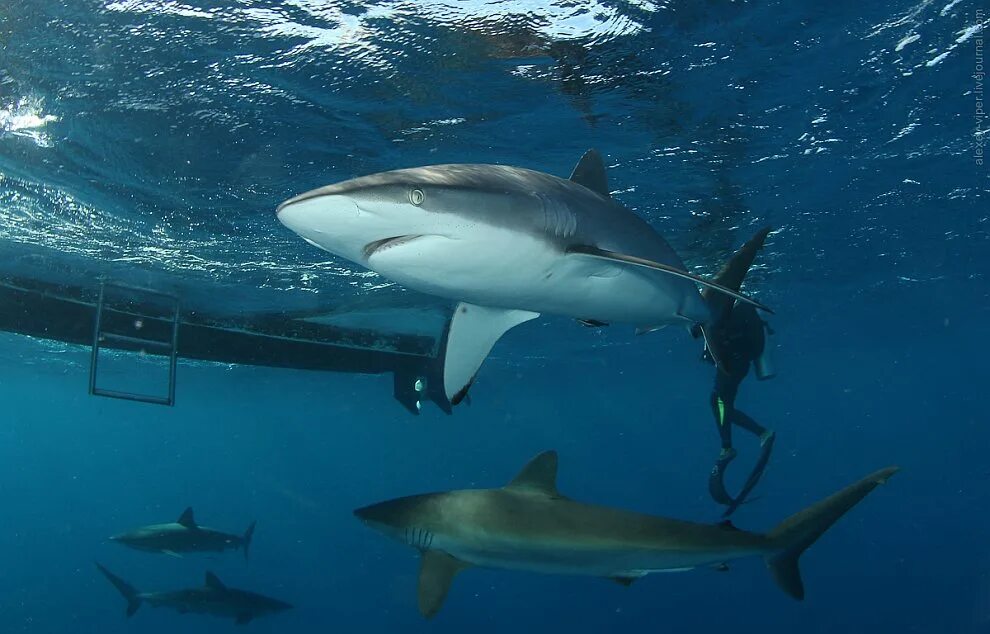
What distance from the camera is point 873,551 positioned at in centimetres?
5744

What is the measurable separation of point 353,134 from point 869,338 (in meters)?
34.4

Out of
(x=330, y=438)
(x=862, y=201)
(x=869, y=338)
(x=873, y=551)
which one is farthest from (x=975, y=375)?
(x=330, y=438)

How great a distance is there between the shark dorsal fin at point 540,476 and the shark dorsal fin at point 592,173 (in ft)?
8.13

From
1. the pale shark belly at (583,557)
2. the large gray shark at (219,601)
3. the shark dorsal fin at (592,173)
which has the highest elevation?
the shark dorsal fin at (592,173)

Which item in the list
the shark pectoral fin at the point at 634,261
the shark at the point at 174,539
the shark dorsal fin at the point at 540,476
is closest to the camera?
the shark pectoral fin at the point at 634,261

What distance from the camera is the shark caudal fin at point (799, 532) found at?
525cm

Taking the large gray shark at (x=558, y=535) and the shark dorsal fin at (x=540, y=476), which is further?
the shark dorsal fin at (x=540, y=476)

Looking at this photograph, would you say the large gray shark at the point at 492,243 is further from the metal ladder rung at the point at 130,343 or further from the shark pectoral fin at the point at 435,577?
the metal ladder rung at the point at 130,343

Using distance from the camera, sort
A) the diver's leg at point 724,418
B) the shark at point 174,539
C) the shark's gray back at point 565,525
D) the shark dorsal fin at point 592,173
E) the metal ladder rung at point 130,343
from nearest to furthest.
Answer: the shark dorsal fin at point 592,173 → the shark's gray back at point 565,525 → the metal ladder rung at point 130,343 → the diver's leg at point 724,418 → the shark at point 174,539

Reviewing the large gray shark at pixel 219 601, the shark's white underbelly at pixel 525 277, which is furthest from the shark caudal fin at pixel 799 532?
the large gray shark at pixel 219 601

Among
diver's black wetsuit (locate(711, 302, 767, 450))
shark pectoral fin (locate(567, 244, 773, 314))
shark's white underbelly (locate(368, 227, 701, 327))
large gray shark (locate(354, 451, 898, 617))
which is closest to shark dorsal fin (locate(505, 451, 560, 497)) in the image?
large gray shark (locate(354, 451, 898, 617))

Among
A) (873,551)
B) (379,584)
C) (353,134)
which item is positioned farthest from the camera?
(379,584)

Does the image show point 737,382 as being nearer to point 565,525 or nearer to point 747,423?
point 747,423

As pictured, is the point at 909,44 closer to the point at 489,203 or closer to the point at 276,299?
the point at 489,203
